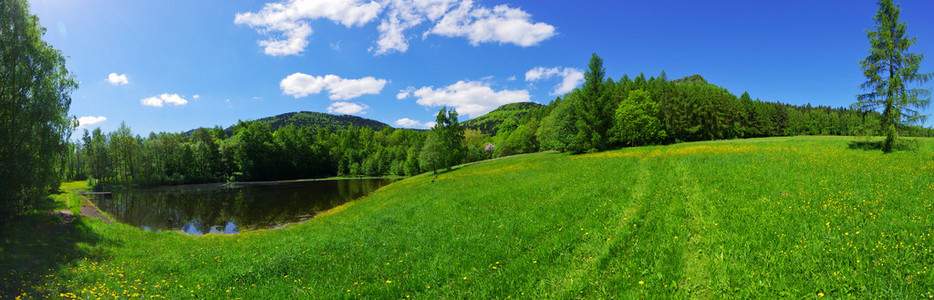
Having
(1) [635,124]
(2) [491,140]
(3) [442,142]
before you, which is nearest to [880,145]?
(1) [635,124]

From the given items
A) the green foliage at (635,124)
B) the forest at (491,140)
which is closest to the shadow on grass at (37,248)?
the forest at (491,140)

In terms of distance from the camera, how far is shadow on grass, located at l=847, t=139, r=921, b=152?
22703mm

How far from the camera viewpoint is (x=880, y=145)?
24078mm

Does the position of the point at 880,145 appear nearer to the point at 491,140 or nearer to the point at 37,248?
the point at 37,248

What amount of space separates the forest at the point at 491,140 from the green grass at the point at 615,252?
2142 cm

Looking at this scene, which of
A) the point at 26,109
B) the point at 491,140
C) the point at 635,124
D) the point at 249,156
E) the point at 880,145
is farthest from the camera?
the point at 491,140

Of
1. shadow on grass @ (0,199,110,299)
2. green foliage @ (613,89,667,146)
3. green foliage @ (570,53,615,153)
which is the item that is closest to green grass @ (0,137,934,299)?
shadow on grass @ (0,199,110,299)

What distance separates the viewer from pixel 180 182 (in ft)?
276

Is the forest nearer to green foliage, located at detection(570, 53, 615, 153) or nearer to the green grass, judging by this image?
green foliage, located at detection(570, 53, 615, 153)

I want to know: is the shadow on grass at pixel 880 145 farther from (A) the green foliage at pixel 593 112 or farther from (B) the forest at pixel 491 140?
(A) the green foliage at pixel 593 112

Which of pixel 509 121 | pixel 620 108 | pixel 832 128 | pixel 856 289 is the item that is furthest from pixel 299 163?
pixel 832 128

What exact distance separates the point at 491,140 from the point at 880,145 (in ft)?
346

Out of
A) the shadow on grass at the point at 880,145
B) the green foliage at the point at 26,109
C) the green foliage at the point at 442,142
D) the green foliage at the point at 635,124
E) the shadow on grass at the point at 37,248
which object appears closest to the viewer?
the shadow on grass at the point at 37,248

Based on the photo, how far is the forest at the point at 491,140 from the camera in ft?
167
